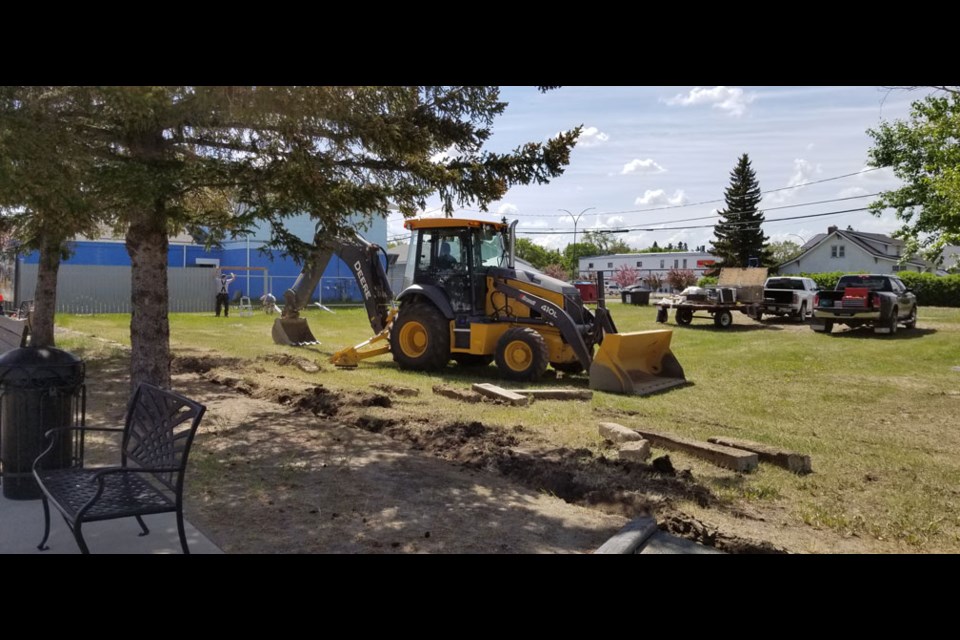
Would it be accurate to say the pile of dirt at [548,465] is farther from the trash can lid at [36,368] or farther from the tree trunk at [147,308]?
the trash can lid at [36,368]

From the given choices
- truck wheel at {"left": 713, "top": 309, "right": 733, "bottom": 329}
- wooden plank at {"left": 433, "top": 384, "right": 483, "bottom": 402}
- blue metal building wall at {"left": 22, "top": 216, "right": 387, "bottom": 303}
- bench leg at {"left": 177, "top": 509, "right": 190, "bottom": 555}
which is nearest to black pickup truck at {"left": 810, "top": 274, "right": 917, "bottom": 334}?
truck wheel at {"left": 713, "top": 309, "right": 733, "bottom": 329}

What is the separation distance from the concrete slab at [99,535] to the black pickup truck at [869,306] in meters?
21.7

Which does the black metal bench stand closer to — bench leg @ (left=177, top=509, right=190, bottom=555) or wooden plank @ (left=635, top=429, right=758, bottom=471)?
bench leg @ (left=177, top=509, right=190, bottom=555)

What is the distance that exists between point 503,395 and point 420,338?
3.93 metres

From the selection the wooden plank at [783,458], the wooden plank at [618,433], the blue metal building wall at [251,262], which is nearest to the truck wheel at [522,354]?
the wooden plank at [618,433]

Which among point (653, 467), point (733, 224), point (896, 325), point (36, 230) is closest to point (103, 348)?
point (36, 230)

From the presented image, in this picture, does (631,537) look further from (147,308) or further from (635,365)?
(635,365)

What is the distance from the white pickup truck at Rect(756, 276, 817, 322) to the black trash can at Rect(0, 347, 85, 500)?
26.2 m

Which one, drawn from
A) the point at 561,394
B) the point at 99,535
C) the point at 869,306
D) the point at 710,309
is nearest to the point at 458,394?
the point at 561,394

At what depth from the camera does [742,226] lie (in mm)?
58656

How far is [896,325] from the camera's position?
22969 millimetres

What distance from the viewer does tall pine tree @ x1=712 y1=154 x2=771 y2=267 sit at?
58.5m

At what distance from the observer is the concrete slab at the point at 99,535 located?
177 inches

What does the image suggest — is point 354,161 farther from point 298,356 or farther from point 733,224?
point 733,224
